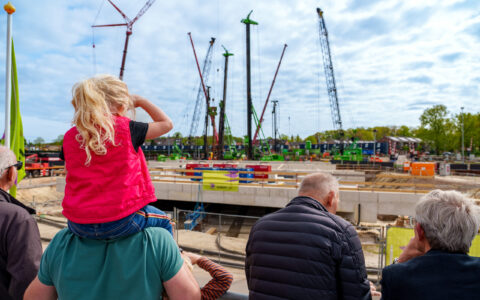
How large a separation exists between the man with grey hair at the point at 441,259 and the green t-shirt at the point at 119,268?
118 cm

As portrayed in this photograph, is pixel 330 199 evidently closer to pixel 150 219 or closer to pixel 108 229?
pixel 150 219

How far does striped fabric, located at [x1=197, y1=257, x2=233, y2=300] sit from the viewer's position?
4.64 feet

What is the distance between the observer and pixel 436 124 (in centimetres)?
5834

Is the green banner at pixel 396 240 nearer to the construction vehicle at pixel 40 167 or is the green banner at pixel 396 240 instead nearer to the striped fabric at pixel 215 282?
the striped fabric at pixel 215 282

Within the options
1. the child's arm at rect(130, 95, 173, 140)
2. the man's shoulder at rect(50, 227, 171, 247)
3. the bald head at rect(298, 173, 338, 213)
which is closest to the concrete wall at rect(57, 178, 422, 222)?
the bald head at rect(298, 173, 338, 213)

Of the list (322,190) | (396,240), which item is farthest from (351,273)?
(396,240)

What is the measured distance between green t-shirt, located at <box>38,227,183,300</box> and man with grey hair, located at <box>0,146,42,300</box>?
690 millimetres

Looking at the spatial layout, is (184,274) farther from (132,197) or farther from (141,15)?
(141,15)

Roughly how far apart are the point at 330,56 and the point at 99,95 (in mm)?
65326

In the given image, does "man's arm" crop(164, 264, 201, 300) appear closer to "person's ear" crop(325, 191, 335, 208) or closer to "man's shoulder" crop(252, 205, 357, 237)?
"man's shoulder" crop(252, 205, 357, 237)

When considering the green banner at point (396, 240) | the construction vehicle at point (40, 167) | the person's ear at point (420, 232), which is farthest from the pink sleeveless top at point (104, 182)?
the construction vehicle at point (40, 167)

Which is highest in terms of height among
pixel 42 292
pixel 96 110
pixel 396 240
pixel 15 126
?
pixel 15 126

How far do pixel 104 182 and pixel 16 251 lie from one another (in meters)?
1.04

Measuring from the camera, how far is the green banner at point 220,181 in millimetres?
16766
